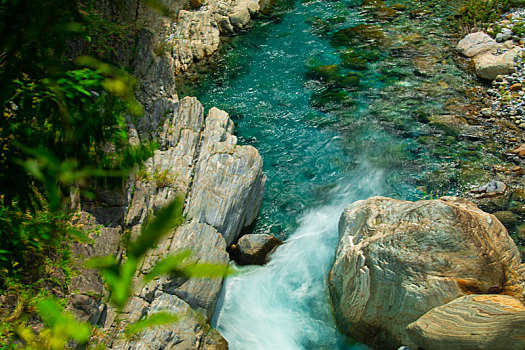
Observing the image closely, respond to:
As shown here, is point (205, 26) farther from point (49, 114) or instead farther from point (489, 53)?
point (49, 114)

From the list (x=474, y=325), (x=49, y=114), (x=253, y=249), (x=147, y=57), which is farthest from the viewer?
(x=147, y=57)

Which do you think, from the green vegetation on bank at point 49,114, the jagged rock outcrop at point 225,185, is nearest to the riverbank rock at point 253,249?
the jagged rock outcrop at point 225,185

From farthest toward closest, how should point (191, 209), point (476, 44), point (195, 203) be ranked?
1. point (476, 44)
2. point (195, 203)
3. point (191, 209)

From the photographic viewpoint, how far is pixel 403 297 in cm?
570

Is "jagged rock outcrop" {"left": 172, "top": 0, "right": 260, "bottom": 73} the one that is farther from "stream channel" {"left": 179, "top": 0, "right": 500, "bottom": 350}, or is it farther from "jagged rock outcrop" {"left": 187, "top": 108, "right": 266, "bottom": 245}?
"jagged rock outcrop" {"left": 187, "top": 108, "right": 266, "bottom": 245}

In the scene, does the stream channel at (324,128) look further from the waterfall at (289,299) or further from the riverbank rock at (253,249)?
the riverbank rock at (253,249)

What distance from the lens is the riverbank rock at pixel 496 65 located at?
12070 mm

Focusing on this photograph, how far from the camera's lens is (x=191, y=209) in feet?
24.9

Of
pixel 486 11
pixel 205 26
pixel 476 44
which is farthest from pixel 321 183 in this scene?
pixel 486 11

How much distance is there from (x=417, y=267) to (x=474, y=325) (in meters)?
→ 0.99

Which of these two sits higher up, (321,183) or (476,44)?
(476,44)

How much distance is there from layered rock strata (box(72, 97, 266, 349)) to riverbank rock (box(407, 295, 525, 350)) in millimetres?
3031

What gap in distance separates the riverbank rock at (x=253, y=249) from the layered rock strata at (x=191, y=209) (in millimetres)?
270

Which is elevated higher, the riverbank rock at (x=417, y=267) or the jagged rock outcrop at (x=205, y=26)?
the jagged rock outcrop at (x=205, y=26)
